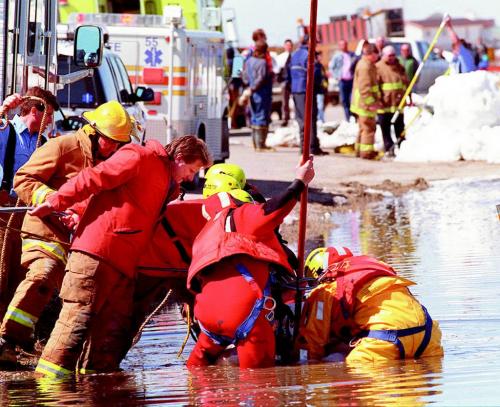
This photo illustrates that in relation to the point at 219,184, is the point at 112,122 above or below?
above

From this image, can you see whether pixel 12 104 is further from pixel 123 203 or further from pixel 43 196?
pixel 123 203

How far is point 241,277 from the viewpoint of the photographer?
7.70 meters

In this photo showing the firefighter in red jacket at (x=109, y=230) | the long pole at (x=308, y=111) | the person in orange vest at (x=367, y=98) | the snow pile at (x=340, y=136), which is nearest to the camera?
the firefighter in red jacket at (x=109, y=230)

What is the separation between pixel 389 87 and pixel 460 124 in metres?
1.42

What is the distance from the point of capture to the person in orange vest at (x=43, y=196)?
26.8 ft

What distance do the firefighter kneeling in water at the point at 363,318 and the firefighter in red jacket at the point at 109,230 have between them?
1.04m

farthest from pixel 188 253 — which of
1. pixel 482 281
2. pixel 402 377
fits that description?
pixel 482 281

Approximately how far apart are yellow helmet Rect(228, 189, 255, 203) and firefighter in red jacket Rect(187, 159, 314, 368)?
20 cm

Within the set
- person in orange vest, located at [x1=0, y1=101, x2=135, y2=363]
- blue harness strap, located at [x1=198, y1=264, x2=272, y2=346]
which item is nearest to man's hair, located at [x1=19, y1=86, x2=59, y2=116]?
person in orange vest, located at [x1=0, y1=101, x2=135, y2=363]

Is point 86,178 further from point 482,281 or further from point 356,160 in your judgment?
point 356,160

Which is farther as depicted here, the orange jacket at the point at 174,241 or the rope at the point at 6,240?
the rope at the point at 6,240

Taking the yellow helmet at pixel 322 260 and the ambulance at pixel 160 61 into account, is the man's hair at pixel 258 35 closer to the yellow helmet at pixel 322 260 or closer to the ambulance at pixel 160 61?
the ambulance at pixel 160 61

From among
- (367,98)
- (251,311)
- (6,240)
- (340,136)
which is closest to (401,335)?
(251,311)

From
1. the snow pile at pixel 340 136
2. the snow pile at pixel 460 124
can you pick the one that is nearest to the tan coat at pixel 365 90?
the snow pile at pixel 460 124
